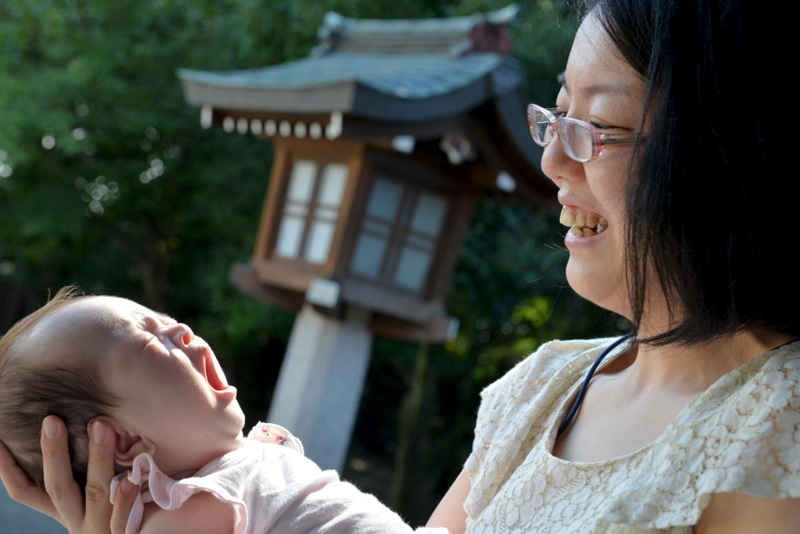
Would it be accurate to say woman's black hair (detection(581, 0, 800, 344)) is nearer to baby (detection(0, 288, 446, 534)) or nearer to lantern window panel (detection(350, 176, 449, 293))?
baby (detection(0, 288, 446, 534))

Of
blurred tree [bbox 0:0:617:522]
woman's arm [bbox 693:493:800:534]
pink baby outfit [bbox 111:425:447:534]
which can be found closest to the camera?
woman's arm [bbox 693:493:800:534]

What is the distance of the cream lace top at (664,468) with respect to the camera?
1.01 m

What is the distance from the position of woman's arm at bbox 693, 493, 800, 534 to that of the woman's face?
→ 0.33 metres

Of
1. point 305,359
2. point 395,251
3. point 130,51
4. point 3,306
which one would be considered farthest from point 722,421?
point 3,306

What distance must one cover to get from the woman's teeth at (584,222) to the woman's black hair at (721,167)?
0.14 m

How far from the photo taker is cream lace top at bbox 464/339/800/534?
1.01 metres

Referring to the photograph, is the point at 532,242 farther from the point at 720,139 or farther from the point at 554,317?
the point at 720,139

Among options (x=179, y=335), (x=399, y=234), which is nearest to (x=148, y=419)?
(x=179, y=335)

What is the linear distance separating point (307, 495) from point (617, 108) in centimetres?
76

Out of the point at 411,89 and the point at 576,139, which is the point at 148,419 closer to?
the point at 576,139

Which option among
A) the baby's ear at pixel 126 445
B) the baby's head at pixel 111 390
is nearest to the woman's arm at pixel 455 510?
the baby's head at pixel 111 390

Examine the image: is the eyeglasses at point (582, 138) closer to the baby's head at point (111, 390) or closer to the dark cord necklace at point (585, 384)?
the dark cord necklace at point (585, 384)

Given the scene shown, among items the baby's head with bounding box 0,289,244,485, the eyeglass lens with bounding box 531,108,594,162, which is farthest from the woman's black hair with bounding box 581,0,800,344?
the baby's head with bounding box 0,289,244,485

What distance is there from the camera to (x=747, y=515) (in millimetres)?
1002
